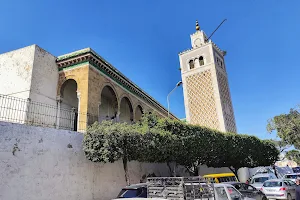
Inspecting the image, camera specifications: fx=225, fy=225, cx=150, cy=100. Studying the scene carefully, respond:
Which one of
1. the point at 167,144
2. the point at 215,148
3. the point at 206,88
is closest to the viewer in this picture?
the point at 167,144

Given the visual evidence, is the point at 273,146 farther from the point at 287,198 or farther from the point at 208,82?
the point at 208,82

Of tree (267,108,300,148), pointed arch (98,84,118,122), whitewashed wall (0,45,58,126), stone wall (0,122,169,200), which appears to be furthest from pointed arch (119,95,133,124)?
tree (267,108,300,148)

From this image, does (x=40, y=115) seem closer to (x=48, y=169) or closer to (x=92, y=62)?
(x=48, y=169)

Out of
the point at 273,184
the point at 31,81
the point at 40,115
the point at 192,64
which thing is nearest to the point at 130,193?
the point at 40,115

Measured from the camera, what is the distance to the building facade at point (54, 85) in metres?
12.8

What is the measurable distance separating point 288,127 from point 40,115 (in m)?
→ 23.2

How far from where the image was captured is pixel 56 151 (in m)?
10.1

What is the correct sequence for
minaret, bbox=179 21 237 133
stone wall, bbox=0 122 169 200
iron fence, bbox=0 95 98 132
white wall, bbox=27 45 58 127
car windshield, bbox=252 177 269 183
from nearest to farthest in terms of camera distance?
1. stone wall, bbox=0 122 169 200
2. iron fence, bbox=0 95 98 132
3. white wall, bbox=27 45 58 127
4. car windshield, bbox=252 177 269 183
5. minaret, bbox=179 21 237 133

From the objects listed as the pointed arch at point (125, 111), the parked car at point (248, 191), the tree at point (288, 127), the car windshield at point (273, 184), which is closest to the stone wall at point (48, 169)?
the parked car at point (248, 191)

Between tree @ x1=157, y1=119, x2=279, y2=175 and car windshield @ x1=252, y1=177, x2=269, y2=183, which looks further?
tree @ x1=157, y1=119, x2=279, y2=175

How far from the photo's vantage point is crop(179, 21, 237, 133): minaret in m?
34.0

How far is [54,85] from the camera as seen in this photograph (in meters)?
14.9

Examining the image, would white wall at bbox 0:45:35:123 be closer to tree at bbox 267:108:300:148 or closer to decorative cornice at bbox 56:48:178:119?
decorative cornice at bbox 56:48:178:119

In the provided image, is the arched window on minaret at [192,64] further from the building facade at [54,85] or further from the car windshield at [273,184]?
the car windshield at [273,184]
